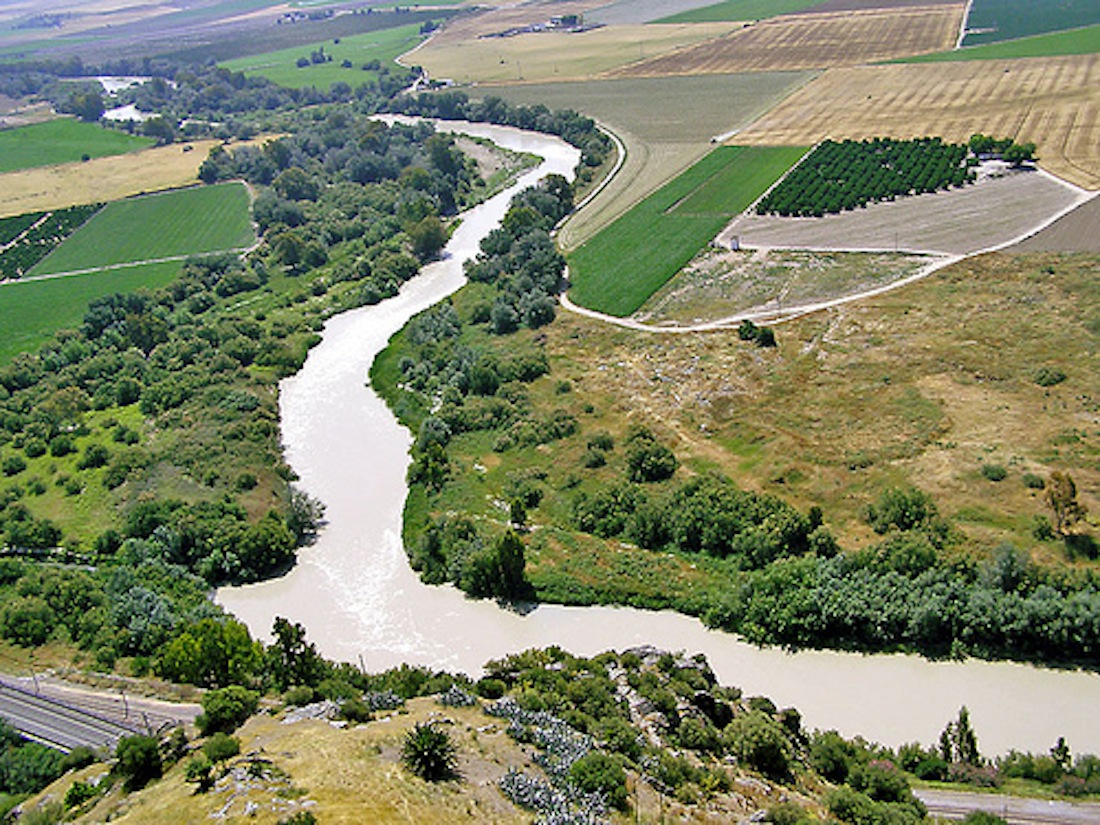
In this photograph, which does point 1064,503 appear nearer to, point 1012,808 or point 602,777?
point 1012,808

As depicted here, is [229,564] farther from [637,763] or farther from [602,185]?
[602,185]

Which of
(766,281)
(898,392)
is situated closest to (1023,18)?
(766,281)

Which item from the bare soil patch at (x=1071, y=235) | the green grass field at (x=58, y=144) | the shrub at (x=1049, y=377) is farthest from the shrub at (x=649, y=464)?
the green grass field at (x=58, y=144)

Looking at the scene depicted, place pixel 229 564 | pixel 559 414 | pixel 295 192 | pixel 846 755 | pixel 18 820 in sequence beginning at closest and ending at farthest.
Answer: pixel 18 820, pixel 846 755, pixel 229 564, pixel 559 414, pixel 295 192

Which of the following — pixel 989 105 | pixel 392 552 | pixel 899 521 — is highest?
pixel 989 105

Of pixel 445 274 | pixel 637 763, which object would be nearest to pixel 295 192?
pixel 445 274

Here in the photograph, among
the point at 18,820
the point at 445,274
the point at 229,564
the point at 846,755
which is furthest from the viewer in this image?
the point at 445,274
